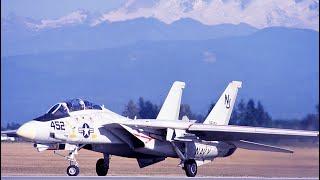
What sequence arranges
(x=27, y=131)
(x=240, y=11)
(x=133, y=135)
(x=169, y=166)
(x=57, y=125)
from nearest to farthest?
(x=27, y=131), (x=57, y=125), (x=133, y=135), (x=169, y=166), (x=240, y=11)

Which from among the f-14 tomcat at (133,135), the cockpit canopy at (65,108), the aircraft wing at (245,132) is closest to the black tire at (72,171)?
the f-14 tomcat at (133,135)

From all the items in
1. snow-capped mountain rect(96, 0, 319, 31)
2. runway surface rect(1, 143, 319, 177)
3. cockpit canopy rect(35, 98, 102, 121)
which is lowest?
runway surface rect(1, 143, 319, 177)

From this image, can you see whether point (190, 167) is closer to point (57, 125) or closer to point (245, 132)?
point (245, 132)

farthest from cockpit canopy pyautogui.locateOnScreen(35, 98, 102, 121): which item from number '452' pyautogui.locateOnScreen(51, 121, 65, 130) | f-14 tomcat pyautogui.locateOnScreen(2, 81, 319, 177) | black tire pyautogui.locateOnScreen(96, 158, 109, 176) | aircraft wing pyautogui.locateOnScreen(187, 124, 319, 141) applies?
aircraft wing pyautogui.locateOnScreen(187, 124, 319, 141)

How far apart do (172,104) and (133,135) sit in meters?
3.79

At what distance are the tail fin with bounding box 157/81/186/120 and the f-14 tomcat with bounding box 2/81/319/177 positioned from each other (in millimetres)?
1985

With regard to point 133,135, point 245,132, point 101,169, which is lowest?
point 101,169

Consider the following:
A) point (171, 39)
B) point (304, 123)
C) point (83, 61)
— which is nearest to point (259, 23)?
point (171, 39)

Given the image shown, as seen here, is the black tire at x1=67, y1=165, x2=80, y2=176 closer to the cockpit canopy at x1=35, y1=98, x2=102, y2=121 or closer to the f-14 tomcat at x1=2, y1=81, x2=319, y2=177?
the f-14 tomcat at x1=2, y1=81, x2=319, y2=177

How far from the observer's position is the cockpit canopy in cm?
2672

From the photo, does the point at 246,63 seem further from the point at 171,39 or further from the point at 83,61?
the point at 83,61

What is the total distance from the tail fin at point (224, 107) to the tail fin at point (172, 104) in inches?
41.5

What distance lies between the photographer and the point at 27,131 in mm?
25766

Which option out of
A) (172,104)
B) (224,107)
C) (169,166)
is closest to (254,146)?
(224,107)
